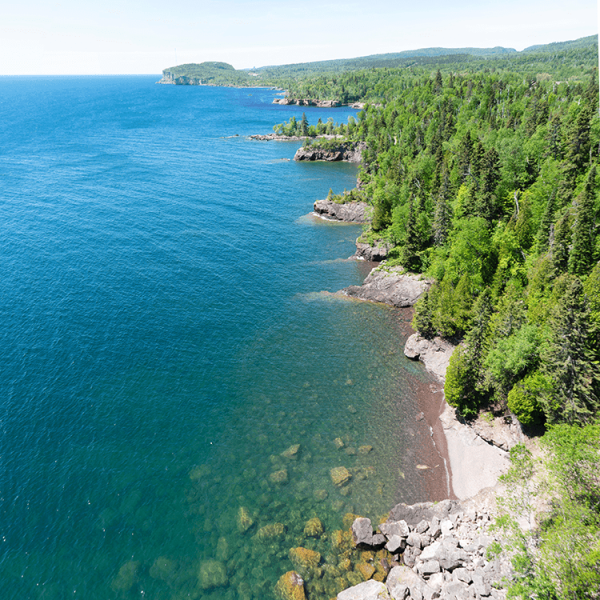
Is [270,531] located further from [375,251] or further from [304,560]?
[375,251]

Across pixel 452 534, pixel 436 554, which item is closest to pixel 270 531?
pixel 436 554

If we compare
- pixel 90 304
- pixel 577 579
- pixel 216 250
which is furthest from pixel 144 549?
pixel 216 250

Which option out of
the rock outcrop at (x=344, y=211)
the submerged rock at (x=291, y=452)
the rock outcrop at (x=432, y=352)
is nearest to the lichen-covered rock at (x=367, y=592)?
the submerged rock at (x=291, y=452)

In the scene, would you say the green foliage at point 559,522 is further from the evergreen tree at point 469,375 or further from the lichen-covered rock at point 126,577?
the lichen-covered rock at point 126,577

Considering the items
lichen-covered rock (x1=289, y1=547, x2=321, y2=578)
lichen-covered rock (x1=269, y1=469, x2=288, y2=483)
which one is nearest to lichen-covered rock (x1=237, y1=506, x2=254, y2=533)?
lichen-covered rock (x1=269, y1=469, x2=288, y2=483)

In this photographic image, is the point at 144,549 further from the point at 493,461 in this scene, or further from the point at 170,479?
the point at 493,461

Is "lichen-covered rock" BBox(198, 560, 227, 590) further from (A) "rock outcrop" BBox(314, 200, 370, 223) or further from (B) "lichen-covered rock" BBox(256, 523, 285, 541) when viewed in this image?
(A) "rock outcrop" BBox(314, 200, 370, 223)
